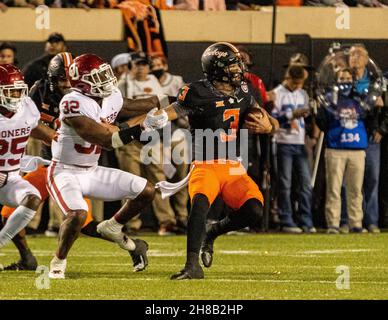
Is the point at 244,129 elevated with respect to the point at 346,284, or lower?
elevated

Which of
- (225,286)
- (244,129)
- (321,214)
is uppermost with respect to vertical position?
(244,129)

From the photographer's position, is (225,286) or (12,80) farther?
(12,80)

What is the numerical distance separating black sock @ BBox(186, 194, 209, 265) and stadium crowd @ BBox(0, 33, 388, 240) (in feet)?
13.2

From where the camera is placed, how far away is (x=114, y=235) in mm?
9500

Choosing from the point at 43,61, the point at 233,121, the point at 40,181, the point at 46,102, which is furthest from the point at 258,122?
the point at 43,61

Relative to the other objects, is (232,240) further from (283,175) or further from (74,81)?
(74,81)

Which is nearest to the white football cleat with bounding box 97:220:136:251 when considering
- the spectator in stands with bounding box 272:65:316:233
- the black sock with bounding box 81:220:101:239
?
the black sock with bounding box 81:220:101:239

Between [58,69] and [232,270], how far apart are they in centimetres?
211

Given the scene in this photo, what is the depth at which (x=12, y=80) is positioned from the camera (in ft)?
31.2

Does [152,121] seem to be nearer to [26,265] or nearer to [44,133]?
[44,133]

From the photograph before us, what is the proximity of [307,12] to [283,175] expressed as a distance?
2249 mm

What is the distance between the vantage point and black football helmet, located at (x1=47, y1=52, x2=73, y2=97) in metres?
10.3

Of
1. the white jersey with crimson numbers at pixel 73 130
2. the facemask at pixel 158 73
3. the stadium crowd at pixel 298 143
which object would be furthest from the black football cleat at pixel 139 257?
the facemask at pixel 158 73
